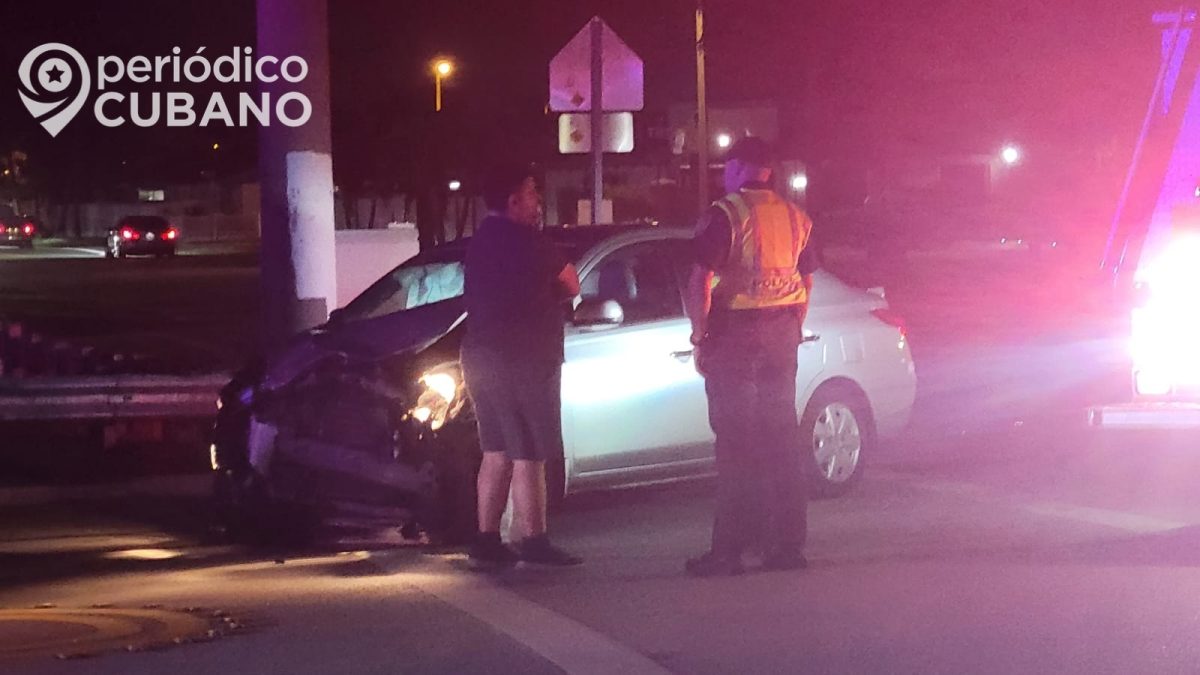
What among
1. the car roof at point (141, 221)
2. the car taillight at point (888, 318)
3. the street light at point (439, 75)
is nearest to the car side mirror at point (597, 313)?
the car taillight at point (888, 318)

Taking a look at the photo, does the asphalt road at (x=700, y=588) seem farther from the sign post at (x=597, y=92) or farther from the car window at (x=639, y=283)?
the sign post at (x=597, y=92)

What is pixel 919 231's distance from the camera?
5462cm

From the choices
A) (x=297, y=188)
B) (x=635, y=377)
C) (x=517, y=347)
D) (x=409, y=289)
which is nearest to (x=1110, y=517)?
(x=635, y=377)

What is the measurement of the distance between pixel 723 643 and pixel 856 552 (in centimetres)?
198

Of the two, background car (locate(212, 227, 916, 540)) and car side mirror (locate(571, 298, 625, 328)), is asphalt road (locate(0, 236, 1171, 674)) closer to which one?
background car (locate(212, 227, 916, 540))

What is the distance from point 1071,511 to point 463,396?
3377mm

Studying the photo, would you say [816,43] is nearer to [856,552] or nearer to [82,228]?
[856,552]

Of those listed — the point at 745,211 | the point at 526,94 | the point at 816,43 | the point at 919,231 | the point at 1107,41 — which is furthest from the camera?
the point at 919,231

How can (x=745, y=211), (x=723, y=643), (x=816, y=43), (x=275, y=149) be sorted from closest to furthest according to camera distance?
(x=723, y=643) < (x=745, y=211) < (x=275, y=149) < (x=816, y=43)

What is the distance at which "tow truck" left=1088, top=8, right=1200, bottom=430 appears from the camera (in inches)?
367

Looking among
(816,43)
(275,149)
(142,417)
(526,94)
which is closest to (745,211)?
(275,149)

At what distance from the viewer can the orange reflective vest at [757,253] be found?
7.59 m

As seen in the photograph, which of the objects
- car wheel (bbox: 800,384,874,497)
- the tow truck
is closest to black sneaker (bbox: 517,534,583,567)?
car wheel (bbox: 800,384,874,497)

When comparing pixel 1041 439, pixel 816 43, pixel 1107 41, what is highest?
pixel 816 43
